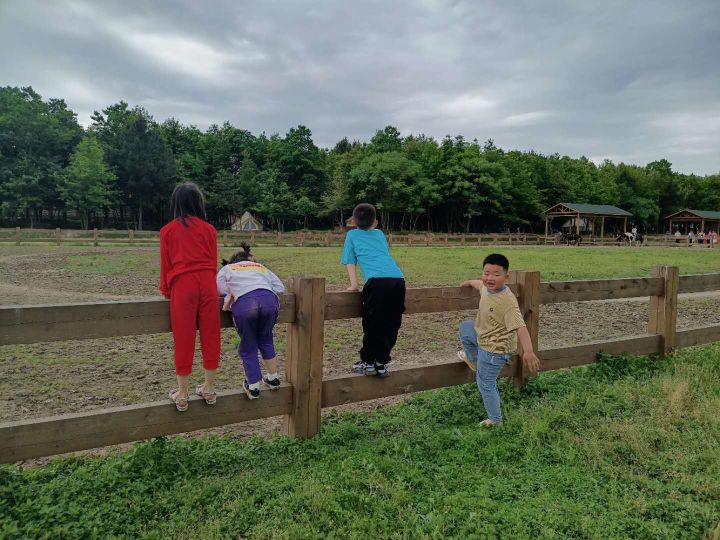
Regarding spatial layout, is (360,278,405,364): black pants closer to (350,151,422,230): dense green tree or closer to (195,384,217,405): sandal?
(195,384,217,405): sandal

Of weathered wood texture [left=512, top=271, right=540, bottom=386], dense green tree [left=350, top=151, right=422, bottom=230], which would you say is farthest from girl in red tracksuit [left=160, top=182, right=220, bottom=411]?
dense green tree [left=350, top=151, right=422, bottom=230]

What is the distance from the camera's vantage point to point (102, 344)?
21.7 ft

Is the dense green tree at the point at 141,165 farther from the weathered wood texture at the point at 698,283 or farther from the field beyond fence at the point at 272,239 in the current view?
the weathered wood texture at the point at 698,283

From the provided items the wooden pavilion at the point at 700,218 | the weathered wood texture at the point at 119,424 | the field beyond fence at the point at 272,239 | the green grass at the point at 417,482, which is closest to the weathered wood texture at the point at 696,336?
the green grass at the point at 417,482

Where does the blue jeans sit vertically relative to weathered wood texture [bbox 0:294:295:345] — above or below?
below

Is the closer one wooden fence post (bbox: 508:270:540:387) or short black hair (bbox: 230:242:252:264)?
short black hair (bbox: 230:242:252:264)

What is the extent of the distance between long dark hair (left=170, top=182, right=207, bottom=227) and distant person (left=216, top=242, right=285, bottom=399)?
1.38 feet

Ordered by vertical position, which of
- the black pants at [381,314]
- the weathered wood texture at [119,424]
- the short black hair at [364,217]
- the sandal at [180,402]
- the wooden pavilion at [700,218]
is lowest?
the weathered wood texture at [119,424]

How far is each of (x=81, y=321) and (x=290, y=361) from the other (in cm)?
133

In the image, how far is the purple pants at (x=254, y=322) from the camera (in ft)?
10.1

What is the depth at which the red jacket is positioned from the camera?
2850mm

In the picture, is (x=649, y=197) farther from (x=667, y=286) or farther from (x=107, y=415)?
(x=107, y=415)

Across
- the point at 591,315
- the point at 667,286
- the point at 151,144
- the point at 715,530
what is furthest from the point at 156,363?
the point at 151,144

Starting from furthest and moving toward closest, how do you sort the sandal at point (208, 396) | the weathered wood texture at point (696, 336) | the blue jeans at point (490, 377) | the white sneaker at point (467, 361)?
the weathered wood texture at point (696, 336)
the white sneaker at point (467, 361)
the blue jeans at point (490, 377)
the sandal at point (208, 396)
